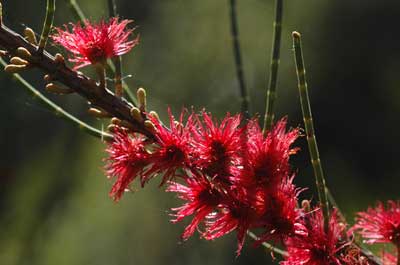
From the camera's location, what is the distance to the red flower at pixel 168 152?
74 cm

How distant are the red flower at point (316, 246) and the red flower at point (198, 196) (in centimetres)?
9

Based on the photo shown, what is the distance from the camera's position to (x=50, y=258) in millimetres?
3613

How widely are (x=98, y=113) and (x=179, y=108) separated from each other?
3296 millimetres

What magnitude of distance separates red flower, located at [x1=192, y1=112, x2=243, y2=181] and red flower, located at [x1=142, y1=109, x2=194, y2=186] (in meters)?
0.01

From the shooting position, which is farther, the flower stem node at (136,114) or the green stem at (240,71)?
the green stem at (240,71)

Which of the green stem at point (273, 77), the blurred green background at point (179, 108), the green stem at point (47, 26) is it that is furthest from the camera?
the blurred green background at point (179, 108)

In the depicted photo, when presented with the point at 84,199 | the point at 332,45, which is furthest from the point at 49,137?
the point at 332,45

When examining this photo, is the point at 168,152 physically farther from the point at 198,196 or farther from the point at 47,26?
the point at 47,26

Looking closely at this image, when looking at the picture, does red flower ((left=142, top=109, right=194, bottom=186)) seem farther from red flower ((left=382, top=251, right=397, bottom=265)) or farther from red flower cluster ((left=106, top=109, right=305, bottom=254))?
red flower ((left=382, top=251, right=397, bottom=265))

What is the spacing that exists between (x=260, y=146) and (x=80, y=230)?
312 cm

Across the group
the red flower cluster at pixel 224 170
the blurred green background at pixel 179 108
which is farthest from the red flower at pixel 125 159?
the blurred green background at pixel 179 108

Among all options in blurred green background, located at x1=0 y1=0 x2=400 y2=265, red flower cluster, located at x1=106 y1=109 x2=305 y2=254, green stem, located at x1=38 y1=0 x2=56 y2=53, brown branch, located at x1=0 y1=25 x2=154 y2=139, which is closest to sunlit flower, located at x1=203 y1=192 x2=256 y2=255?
red flower cluster, located at x1=106 y1=109 x2=305 y2=254

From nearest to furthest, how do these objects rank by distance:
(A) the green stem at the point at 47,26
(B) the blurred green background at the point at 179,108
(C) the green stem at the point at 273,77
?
(A) the green stem at the point at 47,26
(C) the green stem at the point at 273,77
(B) the blurred green background at the point at 179,108

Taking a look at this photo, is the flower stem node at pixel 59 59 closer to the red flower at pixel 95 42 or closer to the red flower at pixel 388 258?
the red flower at pixel 95 42
